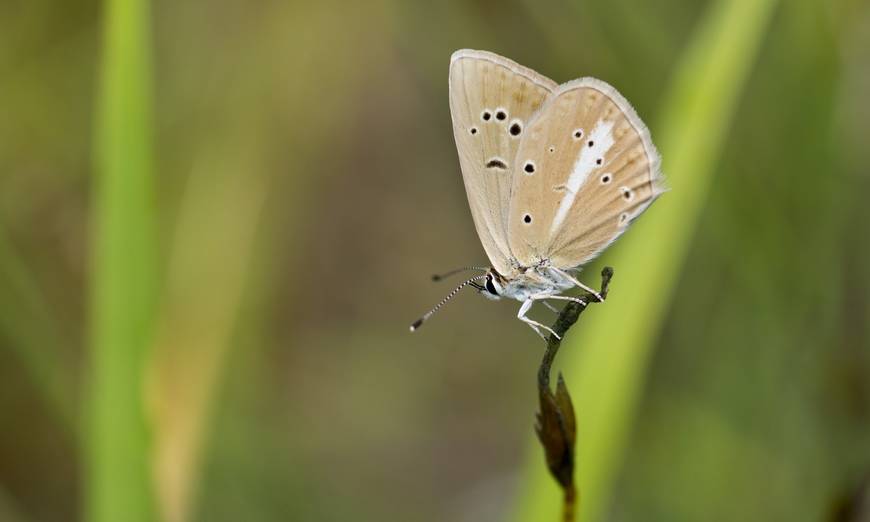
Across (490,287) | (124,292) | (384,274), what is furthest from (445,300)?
(384,274)

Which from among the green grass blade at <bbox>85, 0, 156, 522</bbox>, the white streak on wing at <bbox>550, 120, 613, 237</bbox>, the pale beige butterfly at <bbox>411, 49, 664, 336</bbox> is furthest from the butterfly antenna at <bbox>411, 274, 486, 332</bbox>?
the green grass blade at <bbox>85, 0, 156, 522</bbox>

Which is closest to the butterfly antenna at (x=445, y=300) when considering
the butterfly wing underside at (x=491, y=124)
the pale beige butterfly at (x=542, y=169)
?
the pale beige butterfly at (x=542, y=169)

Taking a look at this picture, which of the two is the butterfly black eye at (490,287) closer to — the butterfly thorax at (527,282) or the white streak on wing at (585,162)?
the butterfly thorax at (527,282)

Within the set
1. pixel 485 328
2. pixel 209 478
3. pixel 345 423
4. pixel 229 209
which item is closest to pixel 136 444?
pixel 209 478

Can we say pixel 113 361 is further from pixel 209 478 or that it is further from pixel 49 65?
pixel 49 65

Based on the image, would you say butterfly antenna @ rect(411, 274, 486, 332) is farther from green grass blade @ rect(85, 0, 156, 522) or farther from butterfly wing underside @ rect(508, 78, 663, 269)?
green grass blade @ rect(85, 0, 156, 522)

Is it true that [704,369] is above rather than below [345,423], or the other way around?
above
